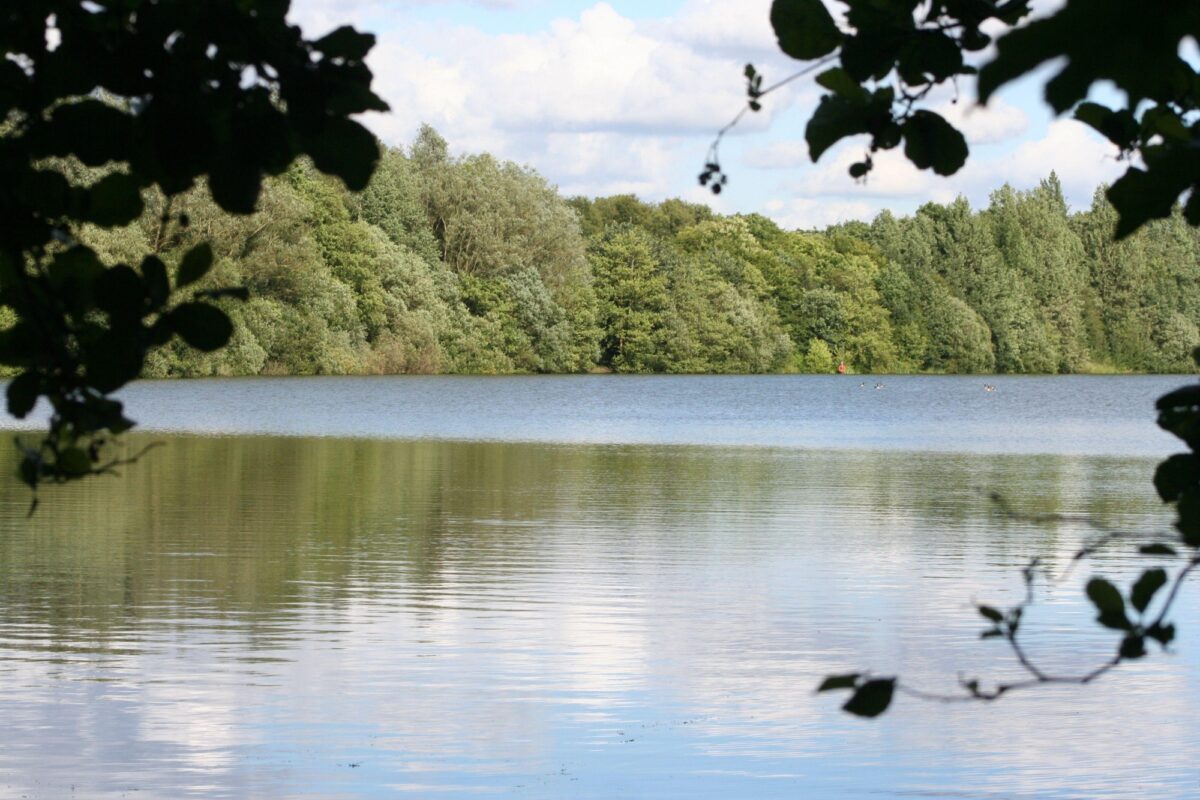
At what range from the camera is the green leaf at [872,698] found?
2.13 meters

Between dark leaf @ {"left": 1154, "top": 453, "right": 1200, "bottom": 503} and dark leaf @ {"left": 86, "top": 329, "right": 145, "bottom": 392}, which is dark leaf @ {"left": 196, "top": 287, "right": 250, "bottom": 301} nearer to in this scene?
dark leaf @ {"left": 86, "top": 329, "right": 145, "bottom": 392}

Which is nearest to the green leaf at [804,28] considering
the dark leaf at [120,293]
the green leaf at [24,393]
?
the dark leaf at [120,293]

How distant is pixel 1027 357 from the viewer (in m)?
99.0

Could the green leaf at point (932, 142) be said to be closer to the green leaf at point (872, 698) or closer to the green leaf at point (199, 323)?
the green leaf at point (872, 698)

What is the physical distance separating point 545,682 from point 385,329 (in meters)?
59.4

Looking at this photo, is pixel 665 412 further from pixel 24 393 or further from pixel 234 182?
pixel 234 182

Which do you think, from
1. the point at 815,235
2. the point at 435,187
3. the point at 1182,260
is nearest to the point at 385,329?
the point at 435,187

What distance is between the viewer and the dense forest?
62469 millimetres

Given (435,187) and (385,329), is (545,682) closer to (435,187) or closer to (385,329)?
(385,329)

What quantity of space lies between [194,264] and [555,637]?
8.35 m

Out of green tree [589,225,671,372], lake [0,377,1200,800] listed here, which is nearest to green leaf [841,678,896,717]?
lake [0,377,1200,800]

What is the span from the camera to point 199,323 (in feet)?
6.81

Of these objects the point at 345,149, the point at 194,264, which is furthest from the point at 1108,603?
the point at 194,264

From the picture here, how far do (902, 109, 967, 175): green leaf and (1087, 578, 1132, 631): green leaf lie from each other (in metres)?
0.70
